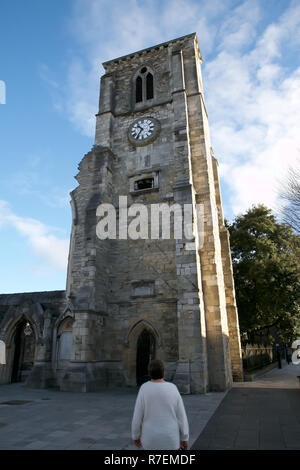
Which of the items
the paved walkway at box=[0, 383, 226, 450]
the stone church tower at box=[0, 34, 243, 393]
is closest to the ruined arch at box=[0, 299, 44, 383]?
the stone church tower at box=[0, 34, 243, 393]

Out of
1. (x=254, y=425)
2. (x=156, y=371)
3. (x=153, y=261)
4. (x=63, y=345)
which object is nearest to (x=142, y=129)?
(x=153, y=261)

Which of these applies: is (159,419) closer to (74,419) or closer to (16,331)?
(74,419)

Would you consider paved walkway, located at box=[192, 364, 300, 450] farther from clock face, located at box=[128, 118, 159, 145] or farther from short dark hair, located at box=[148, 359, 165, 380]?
clock face, located at box=[128, 118, 159, 145]

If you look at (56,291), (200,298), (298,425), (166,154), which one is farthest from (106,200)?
(298,425)

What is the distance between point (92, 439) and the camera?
5305 millimetres

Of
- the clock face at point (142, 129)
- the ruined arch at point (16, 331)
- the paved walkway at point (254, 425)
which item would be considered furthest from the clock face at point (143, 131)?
the paved walkway at point (254, 425)

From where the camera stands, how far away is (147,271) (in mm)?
13938

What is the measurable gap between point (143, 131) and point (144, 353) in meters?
11.7

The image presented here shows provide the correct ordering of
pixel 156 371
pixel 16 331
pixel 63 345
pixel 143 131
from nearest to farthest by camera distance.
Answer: pixel 156 371 → pixel 63 345 → pixel 16 331 → pixel 143 131

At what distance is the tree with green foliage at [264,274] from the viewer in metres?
18.5

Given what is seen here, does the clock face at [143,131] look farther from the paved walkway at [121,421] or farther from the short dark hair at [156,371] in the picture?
the short dark hair at [156,371]

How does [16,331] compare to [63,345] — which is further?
[16,331]

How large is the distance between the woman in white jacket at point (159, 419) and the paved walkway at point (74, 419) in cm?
253

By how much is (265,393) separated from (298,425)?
4920mm
